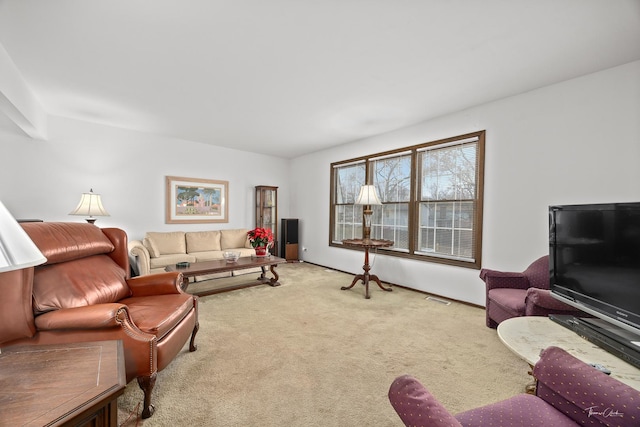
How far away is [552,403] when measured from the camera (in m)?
1.05

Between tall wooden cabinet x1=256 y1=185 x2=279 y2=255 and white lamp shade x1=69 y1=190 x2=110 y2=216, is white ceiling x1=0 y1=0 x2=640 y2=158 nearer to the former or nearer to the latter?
white lamp shade x1=69 y1=190 x2=110 y2=216

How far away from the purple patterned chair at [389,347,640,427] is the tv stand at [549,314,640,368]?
360 millimetres

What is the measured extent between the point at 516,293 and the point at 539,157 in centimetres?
155

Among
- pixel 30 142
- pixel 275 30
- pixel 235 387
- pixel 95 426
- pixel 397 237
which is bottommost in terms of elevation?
pixel 235 387

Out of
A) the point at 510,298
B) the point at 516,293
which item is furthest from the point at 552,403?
the point at 516,293

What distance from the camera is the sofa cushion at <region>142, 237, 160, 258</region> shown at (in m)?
4.39

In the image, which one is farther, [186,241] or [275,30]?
[186,241]

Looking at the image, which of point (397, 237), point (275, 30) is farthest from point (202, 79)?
point (397, 237)

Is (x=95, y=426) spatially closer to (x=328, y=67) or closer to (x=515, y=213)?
(x=328, y=67)

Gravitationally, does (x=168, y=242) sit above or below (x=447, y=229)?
below

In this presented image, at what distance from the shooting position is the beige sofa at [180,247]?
162 inches

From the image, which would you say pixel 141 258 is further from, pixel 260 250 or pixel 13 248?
pixel 13 248

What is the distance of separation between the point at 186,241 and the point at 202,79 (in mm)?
3187

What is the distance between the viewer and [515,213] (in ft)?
10.3
